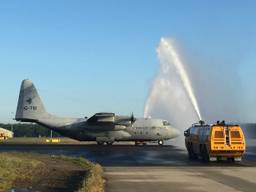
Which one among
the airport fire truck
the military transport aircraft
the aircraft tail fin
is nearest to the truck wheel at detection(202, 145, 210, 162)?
the airport fire truck

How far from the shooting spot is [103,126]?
62.5m

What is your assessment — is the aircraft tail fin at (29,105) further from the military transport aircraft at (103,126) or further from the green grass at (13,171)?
the green grass at (13,171)

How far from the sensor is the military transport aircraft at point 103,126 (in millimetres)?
62031

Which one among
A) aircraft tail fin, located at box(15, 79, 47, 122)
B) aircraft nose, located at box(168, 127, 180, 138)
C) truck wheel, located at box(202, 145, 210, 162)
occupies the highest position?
aircraft tail fin, located at box(15, 79, 47, 122)

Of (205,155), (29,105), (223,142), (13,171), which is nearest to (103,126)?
(29,105)

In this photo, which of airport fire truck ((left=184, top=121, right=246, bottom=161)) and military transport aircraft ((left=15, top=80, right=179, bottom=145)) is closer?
airport fire truck ((left=184, top=121, right=246, bottom=161))

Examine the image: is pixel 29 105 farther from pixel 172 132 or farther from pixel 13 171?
pixel 13 171

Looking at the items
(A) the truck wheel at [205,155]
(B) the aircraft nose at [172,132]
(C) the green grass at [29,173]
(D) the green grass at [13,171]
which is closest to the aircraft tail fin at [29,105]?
(B) the aircraft nose at [172,132]

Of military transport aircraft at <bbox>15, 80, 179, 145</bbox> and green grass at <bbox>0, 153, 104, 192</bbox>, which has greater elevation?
military transport aircraft at <bbox>15, 80, 179, 145</bbox>

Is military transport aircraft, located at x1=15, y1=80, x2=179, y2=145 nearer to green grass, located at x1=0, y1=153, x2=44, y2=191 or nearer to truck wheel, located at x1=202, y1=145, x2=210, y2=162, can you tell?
truck wheel, located at x1=202, y1=145, x2=210, y2=162

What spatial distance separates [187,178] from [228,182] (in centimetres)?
206

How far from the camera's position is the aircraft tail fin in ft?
218

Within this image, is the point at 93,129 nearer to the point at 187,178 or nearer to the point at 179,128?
the point at 179,128

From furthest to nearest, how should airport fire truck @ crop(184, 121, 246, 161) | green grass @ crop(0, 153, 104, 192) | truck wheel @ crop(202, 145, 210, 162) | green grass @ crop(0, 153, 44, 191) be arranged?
1. truck wheel @ crop(202, 145, 210, 162)
2. airport fire truck @ crop(184, 121, 246, 161)
3. green grass @ crop(0, 153, 44, 191)
4. green grass @ crop(0, 153, 104, 192)
